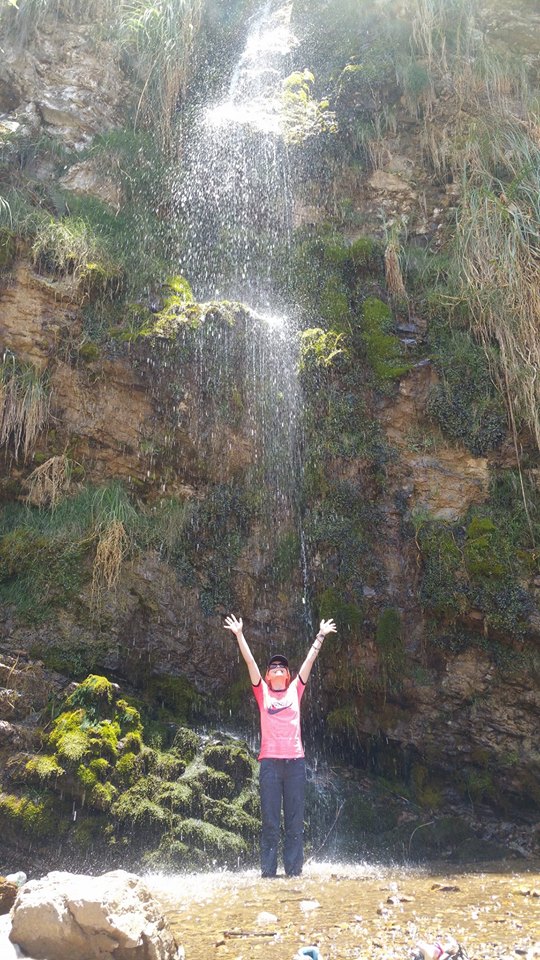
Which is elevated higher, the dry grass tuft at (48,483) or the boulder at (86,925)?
the dry grass tuft at (48,483)

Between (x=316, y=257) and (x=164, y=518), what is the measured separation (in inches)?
152

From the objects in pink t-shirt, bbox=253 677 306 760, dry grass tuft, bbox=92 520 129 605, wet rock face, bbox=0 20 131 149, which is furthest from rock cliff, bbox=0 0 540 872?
pink t-shirt, bbox=253 677 306 760

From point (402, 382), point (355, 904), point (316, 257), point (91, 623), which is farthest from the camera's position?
point (316, 257)

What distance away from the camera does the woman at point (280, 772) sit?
4.70m

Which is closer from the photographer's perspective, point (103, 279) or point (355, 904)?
point (355, 904)

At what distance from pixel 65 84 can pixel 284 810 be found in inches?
386

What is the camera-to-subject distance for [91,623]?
21.9 ft

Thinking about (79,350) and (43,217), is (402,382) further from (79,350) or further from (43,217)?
(43,217)

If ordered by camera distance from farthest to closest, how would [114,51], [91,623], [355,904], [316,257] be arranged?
[114,51]
[316,257]
[91,623]
[355,904]

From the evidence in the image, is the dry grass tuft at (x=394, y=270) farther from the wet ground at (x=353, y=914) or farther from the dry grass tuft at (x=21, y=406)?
A: the wet ground at (x=353, y=914)

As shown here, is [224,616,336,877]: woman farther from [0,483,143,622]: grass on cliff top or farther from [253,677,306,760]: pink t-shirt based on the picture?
[0,483,143,622]: grass on cliff top

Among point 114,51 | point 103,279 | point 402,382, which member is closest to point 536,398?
point 402,382

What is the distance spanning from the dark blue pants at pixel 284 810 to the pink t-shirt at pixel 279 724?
97 mm

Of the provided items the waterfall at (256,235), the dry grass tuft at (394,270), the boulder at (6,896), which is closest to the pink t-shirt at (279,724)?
the boulder at (6,896)
